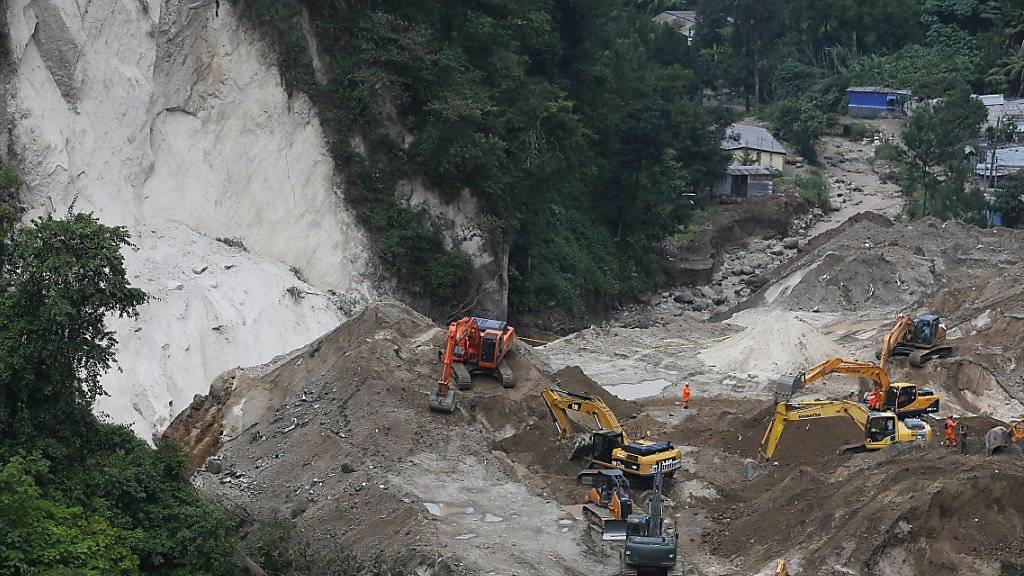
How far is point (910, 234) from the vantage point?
169 ft

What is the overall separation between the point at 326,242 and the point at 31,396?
68.9ft

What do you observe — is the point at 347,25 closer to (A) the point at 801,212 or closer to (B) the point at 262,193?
(B) the point at 262,193

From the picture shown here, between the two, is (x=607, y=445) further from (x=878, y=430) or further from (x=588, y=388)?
(x=588, y=388)

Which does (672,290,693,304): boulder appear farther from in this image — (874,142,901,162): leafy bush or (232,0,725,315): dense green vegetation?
(874,142,901,162): leafy bush

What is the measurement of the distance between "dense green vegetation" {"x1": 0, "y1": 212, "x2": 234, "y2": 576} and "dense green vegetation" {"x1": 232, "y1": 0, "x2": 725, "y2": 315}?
2140 cm

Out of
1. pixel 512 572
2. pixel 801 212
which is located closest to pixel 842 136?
pixel 801 212

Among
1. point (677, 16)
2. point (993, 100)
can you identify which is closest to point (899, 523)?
point (993, 100)

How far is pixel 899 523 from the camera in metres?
24.1

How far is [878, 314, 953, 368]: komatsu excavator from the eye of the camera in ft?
124

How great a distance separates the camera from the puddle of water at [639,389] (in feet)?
129

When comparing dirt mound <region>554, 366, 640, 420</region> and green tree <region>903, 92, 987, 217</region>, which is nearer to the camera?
dirt mound <region>554, 366, 640, 420</region>

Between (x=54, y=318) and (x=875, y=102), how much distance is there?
64500mm

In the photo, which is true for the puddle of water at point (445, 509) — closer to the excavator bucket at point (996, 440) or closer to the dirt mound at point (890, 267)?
the excavator bucket at point (996, 440)

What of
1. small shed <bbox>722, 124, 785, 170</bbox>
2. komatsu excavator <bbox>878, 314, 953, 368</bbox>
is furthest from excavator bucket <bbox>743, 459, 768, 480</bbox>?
small shed <bbox>722, 124, 785, 170</bbox>
